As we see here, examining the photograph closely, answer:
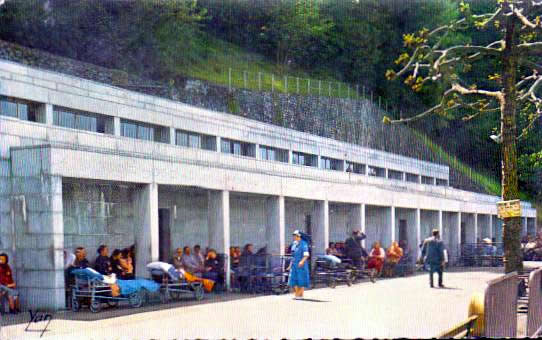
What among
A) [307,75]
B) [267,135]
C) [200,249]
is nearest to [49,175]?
[200,249]

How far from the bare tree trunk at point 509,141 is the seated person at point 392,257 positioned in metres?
1.48

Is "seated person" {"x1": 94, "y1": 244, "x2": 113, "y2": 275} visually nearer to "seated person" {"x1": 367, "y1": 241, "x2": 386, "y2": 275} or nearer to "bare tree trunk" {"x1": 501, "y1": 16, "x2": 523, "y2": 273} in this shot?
"seated person" {"x1": 367, "y1": 241, "x2": 386, "y2": 275}

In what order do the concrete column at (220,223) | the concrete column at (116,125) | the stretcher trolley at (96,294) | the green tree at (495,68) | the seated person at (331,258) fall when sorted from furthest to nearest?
the concrete column at (116,125) < the concrete column at (220,223) < the seated person at (331,258) < the stretcher trolley at (96,294) < the green tree at (495,68)

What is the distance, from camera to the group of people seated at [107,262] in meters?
9.87

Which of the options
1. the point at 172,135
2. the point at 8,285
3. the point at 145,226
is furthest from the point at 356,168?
the point at 172,135

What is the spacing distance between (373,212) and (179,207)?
12.1 ft

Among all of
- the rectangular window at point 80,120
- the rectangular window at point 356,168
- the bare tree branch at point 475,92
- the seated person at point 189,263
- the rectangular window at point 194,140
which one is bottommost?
the seated person at point 189,263

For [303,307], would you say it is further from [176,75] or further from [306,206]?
[176,75]

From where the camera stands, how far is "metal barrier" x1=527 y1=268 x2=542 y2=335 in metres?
6.86

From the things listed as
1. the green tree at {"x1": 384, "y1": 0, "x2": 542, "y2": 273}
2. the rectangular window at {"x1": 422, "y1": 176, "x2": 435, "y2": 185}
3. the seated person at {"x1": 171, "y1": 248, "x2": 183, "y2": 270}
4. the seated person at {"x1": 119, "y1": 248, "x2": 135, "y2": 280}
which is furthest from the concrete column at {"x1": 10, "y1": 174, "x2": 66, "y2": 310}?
the rectangular window at {"x1": 422, "y1": 176, "x2": 435, "y2": 185}

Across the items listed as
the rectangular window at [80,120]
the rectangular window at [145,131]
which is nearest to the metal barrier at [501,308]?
the rectangular window at [80,120]

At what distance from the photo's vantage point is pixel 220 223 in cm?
1238

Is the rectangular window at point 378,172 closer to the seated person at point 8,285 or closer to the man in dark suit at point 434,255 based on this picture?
the man in dark suit at point 434,255

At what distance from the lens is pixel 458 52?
8.68m
